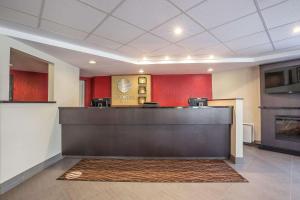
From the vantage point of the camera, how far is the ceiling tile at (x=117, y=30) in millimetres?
2418

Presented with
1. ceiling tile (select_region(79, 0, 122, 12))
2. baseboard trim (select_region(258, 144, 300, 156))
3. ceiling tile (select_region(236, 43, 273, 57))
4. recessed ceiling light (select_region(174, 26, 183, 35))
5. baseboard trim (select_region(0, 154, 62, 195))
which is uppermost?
ceiling tile (select_region(79, 0, 122, 12))

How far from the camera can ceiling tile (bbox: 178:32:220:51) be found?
9.52ft

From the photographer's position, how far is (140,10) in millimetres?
2096

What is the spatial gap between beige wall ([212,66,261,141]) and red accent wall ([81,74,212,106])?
0.44 metres

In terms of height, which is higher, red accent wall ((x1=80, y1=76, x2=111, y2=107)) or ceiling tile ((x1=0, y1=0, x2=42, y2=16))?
ceiling tile ((x1=0, y1=0, x2=42, y2=16))

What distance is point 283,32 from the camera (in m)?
2.76

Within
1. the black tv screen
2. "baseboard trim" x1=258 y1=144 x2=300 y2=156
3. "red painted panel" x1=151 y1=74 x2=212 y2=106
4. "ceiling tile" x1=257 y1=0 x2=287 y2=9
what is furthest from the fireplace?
"ceiling tile" x1=257 y1=0 x2=287 y2=9

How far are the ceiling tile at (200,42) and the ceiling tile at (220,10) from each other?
0.48 metres

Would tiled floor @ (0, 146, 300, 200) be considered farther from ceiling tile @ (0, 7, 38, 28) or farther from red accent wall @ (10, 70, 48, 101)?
red accent wall @ (10, 70, 48, 101)

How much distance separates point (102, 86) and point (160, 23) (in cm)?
434

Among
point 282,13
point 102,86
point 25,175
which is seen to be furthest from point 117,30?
point 102,86

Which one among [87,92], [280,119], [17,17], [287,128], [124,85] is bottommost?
[287,128]

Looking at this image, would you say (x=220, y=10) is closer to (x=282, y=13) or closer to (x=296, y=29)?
(x=282, y=13)

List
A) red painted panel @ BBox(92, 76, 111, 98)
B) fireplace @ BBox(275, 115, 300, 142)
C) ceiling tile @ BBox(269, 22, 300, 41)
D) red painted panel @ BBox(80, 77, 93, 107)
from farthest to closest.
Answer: red painted panel @ BBox(80, 77, 93, 107) < red painted panel @ BBox(92, 76, 111, 98) < fireplace @ BBox(275, 115, 300, 142) < ceiling tile @ BBox(269, 22, 300, 41)
